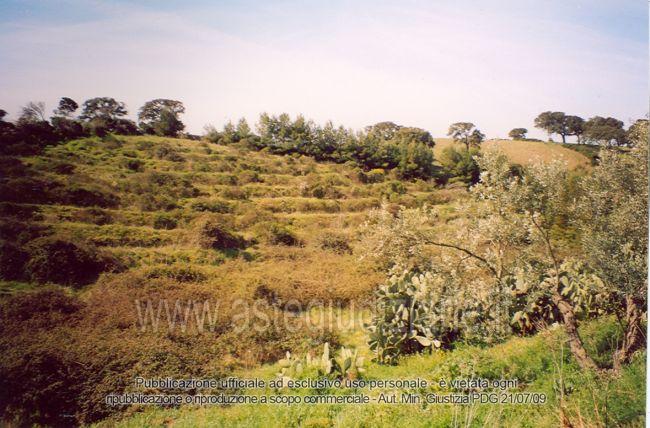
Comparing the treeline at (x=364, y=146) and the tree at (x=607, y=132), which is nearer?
the tree at (x=607, y=132)

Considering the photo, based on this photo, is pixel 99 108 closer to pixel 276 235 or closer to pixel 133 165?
pixel 133 165

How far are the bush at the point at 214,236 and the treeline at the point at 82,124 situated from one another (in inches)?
230

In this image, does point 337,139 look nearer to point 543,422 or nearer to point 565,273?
point 565,273

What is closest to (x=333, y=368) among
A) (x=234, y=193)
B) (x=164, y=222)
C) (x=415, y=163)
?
(x=164, y=222)

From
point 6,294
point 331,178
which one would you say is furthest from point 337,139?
point 6,294

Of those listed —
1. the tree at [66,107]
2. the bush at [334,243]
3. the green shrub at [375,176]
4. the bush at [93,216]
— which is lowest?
the bush at [334,243]

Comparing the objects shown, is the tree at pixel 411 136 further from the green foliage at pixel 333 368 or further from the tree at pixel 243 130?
the green foliage at pixel 333 368

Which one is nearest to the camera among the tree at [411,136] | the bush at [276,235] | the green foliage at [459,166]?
the bush at [276,235]

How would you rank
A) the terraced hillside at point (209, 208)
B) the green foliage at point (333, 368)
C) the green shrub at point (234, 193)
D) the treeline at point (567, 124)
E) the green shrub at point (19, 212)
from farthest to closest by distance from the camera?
the green shrub at point (234, 193) < the green shrub at point (19, 212) < the terraced hillside at point (209, 208) < the treeline at point (567, 124) < the green foliage at point (333, 368)

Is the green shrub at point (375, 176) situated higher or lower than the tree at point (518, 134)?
lower

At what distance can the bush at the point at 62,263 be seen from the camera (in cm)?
1067

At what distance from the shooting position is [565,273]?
354 inches

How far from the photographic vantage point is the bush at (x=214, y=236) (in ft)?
50.1

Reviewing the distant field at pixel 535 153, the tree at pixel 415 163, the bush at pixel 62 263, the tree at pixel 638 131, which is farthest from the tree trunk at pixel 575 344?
the tree at pixel 415 163
